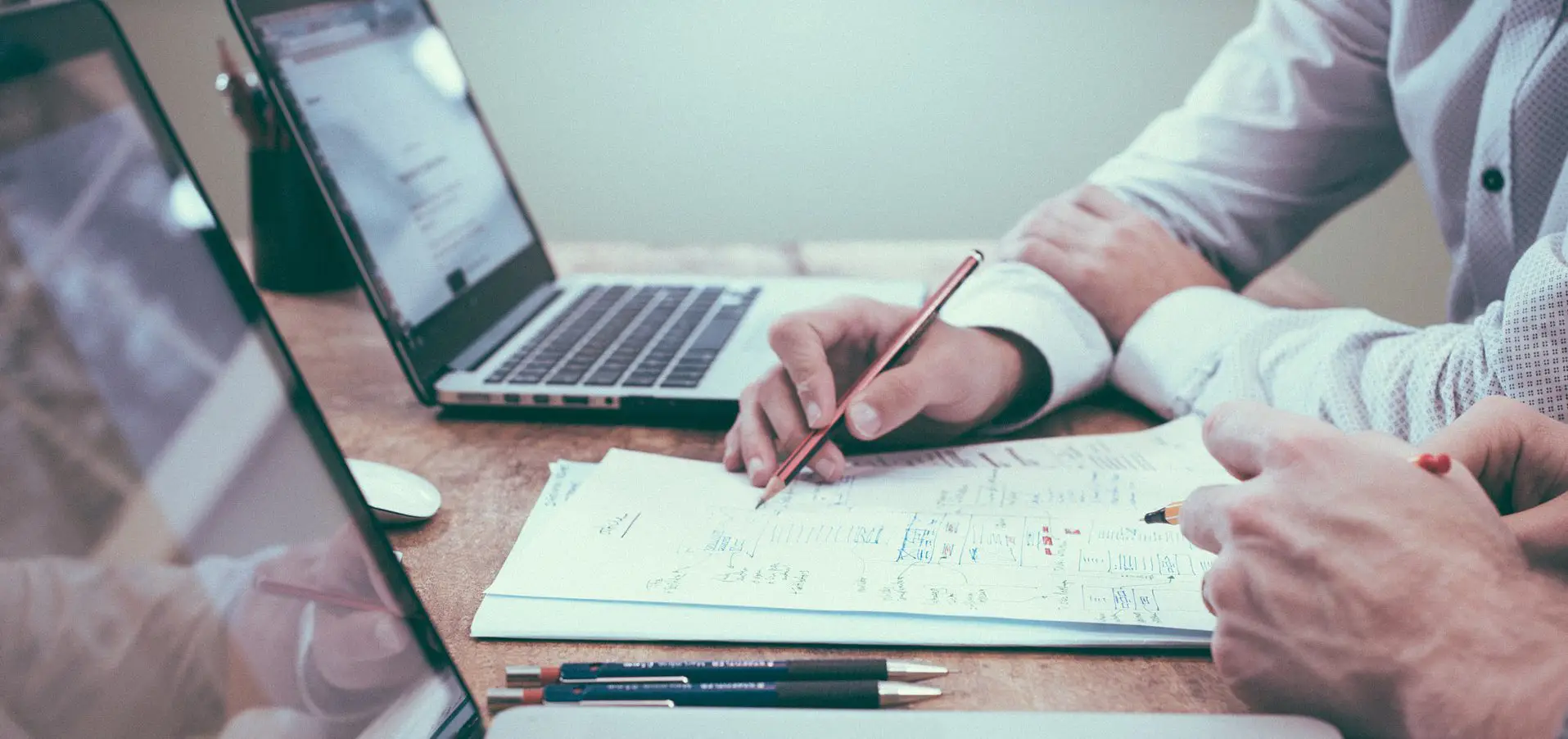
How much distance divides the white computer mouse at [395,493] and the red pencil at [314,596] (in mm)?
214

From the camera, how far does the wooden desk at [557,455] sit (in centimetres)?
43

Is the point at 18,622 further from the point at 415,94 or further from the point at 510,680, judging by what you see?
the point at 415,94

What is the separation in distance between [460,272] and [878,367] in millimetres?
388

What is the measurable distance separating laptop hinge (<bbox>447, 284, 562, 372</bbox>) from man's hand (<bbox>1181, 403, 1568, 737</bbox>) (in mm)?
549

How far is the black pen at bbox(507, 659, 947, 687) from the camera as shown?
416mm

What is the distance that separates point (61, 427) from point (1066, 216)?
2.53 feet

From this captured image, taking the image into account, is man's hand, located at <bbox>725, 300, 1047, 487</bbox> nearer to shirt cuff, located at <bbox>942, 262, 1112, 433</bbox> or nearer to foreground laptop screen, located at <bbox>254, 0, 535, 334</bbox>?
shirt cuff, located at <bbox>942, 262, 1112, 433</bbox>

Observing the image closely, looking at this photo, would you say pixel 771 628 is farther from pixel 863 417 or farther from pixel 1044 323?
pixel 1044 323

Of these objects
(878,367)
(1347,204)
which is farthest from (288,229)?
(1347,204)

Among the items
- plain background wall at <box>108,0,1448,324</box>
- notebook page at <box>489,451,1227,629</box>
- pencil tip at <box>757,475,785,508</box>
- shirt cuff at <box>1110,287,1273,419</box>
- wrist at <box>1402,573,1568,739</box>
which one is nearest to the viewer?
wrist at <box>1402,573,1568,739</box>

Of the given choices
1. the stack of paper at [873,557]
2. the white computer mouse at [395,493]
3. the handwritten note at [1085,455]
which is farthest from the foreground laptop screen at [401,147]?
the handwritten note at [1085,455]

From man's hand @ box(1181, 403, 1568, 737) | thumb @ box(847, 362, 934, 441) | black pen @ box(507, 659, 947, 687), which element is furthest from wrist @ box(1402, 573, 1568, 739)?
thumb @ box(847, 362, 934, 441)

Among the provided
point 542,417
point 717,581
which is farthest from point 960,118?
point 717,581

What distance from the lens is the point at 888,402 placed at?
62 centimetres
